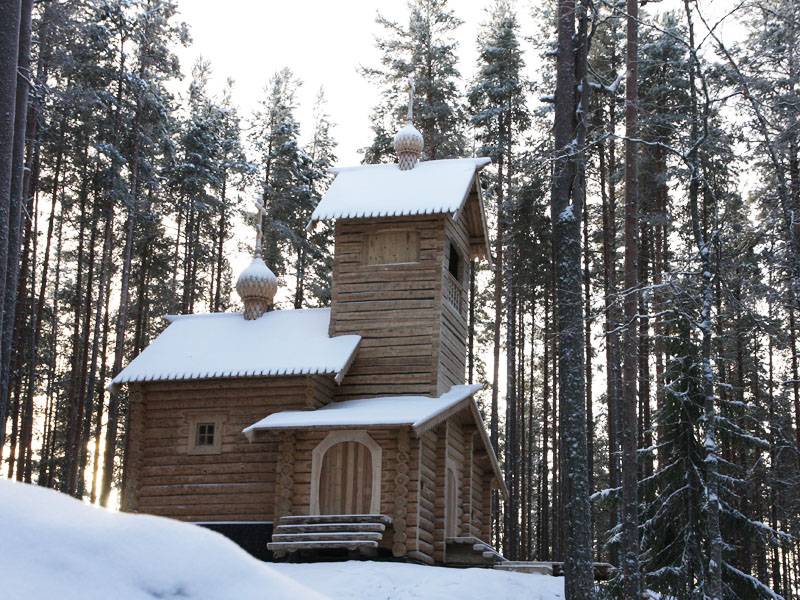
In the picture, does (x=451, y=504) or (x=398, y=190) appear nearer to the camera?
(x=451, y=504)

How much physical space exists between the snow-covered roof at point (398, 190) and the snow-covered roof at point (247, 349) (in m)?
2.73

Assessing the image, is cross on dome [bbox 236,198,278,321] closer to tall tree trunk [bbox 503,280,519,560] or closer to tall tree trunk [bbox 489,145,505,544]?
tall tree trunk [bbox 489,145,505,544]

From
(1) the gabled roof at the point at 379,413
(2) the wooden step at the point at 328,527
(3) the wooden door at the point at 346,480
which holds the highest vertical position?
(1) the gabled roof at the point at 379,413

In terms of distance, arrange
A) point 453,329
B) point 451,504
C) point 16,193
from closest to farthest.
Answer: point 16,193 < point 451,504 < point 453,329

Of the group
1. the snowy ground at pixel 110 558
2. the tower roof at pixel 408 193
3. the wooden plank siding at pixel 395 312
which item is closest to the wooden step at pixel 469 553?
the wooden plank siding at pixel 395 312

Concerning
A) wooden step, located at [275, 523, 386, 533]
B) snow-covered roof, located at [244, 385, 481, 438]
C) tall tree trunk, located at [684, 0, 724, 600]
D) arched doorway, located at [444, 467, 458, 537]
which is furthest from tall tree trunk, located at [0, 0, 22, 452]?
arched doorway, located at [444, 467, 458, 537]

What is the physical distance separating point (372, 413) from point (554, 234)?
6674 mm

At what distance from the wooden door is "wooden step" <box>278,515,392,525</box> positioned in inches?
28.5

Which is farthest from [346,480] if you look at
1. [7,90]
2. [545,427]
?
[545,427]

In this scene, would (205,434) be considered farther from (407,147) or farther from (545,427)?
(545,427)

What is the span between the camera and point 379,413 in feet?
65.4

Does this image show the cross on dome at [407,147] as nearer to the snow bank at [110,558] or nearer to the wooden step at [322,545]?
the wooden step at [322,545]

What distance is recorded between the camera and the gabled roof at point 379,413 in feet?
63.7

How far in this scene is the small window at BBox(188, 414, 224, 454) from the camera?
22.1 m
